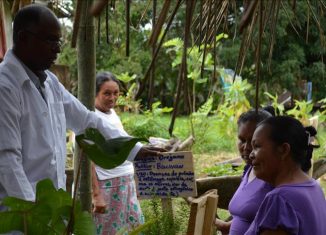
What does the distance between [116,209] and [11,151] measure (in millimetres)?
1910

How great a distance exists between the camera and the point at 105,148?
1696 millimetres

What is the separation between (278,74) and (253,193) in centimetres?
1557

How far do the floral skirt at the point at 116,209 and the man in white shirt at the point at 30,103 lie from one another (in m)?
1.51

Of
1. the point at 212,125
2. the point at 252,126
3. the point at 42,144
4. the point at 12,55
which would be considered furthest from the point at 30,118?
the point at 212,125

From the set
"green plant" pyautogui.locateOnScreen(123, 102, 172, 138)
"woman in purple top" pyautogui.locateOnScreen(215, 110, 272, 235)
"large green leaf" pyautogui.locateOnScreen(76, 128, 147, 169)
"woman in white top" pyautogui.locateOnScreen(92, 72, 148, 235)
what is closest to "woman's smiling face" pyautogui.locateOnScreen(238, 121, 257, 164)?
"woman in purple top" pyautogui.locateOnScreen(215, 110, 272, 235)

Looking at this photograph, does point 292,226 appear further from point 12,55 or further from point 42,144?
point 12,55

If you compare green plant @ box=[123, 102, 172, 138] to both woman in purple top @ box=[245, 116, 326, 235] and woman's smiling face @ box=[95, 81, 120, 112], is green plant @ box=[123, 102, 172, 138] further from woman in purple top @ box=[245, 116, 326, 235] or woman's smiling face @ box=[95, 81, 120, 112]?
woman in purple top @ box=[245, 116, 326, 235]

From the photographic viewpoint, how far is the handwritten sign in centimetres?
290

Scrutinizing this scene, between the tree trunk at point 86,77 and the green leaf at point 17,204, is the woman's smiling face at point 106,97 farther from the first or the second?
the green leaf at point 17,204

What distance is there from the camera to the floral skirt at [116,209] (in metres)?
4.11

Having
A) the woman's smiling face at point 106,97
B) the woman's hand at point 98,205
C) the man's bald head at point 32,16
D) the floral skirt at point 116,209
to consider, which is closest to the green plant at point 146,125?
the woman's smiling face at point 106,97

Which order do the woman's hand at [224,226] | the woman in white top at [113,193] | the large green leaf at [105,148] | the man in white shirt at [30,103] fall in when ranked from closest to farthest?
the large green leaf at [105,148] < the man in white shirt at [30,103] < the woman's hand at [224,226] < the woman in white top at [113,193]

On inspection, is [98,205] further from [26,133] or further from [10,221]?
[10,221]

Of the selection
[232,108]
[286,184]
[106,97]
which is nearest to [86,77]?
[286,184]
